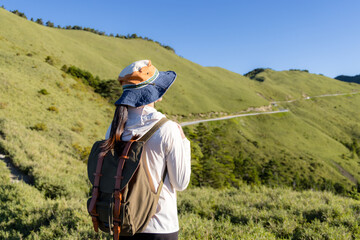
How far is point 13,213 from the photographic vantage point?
4.90 meters

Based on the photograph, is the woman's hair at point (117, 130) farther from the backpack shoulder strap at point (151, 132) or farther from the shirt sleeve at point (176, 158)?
the shirt sleeve at point (176, 158)

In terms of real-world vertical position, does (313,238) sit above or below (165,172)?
below

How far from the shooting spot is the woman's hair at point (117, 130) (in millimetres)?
1896

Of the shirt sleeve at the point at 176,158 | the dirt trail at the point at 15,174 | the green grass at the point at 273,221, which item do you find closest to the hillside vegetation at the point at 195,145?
the green grass at the point at 273,221

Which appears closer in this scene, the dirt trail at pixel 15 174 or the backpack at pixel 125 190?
the backpack at pixel 125 190

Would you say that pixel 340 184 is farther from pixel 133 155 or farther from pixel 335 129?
pixel 133 155

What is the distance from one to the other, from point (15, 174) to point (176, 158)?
8.08 metres

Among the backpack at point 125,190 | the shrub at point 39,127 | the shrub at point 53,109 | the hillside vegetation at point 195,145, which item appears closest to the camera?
the backpack at point 125,190

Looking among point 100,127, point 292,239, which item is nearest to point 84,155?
point 292,239

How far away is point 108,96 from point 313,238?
46.1 m

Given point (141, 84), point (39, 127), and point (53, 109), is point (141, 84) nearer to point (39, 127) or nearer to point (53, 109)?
point (39, 127)

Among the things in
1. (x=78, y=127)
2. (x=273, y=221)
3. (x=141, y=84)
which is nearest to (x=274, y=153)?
(x=78, y=127)

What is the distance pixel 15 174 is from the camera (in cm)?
765

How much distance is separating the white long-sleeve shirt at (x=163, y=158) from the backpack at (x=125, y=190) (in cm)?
6
